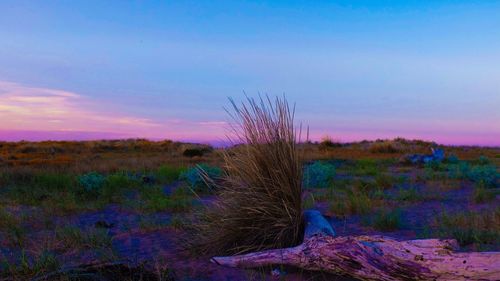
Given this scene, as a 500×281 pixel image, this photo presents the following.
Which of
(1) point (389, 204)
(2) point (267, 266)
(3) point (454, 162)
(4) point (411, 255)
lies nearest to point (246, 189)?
(2) point (267, 266)

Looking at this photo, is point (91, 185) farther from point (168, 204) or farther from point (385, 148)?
point (385, 148)

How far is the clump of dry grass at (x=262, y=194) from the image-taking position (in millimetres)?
5574

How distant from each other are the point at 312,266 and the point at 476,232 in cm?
271

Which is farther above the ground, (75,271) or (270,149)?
(270,149)

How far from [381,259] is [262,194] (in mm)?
1802

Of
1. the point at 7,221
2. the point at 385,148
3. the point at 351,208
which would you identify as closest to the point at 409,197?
the point at 351,208

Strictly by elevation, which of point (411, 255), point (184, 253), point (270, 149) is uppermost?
point (270, 149)

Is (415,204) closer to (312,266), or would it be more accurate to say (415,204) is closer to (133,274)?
(312,266)

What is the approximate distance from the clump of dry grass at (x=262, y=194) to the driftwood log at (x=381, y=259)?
42 cm

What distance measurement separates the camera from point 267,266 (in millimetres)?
5133

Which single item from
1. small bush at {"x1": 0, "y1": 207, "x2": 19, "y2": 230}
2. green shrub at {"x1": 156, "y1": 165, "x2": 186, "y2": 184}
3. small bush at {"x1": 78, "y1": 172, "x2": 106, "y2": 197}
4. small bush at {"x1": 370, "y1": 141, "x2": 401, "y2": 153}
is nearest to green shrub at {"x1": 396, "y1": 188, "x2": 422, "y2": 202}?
green shrub at {"x1": 156, "y1": 165, "x2": 186, "y2": 184}

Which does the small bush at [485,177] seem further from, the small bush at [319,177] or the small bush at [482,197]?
the small bush at [319,177]

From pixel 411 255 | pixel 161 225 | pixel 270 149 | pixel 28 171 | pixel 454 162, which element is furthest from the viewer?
pixel 454 162

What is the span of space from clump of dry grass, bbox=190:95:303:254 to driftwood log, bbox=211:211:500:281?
1.39 feet
